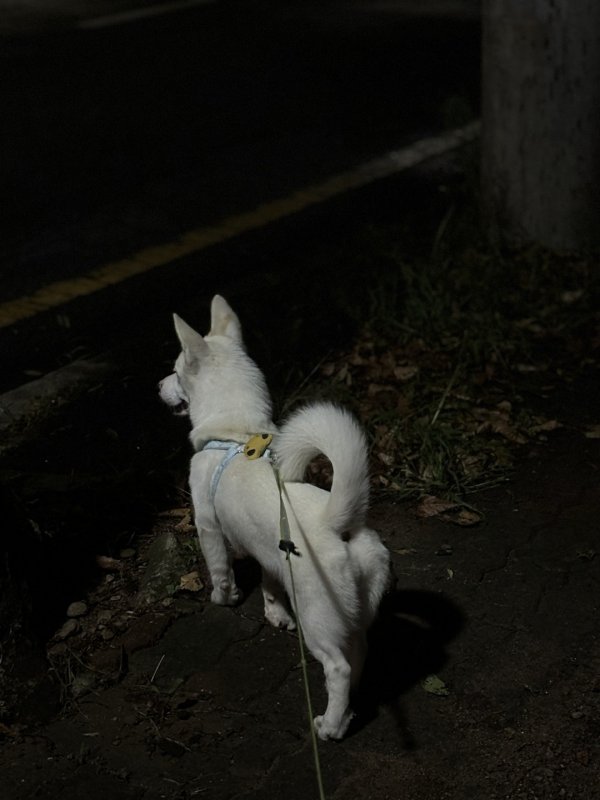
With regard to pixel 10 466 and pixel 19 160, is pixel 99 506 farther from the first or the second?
pixel 19 160

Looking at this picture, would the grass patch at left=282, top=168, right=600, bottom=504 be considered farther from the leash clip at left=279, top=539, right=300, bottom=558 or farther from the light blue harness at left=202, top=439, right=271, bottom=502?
the leash clip at left=279, top=539, right=300, bottom=558

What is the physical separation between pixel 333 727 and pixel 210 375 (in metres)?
1.38

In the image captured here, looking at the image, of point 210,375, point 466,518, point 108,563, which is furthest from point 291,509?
point 466,518

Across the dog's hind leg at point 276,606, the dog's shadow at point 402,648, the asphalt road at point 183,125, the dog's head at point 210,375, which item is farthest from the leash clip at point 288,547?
the asphalt road at point 183,125

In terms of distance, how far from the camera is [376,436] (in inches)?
208

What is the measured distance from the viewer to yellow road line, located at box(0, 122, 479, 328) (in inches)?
257

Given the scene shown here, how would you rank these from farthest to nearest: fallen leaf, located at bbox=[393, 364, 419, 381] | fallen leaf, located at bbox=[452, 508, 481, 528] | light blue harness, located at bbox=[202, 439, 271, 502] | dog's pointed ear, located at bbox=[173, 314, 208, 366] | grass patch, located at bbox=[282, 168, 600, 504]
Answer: fallen leaf, located at bbox=[393, 364, 419, 381] → grass patch, located at bbox=[282, 168, 600, 504] → fallen leaf, located at bbox=[452, 508, 481, 528] → dog's pointed ear, located at bbox=[173, 314, 208, 366] → light blue harness, located at bbox=[202, 439, 271, 502]

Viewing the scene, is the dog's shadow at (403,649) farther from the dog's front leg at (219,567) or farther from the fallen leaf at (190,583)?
the fallen leaf at (190,583)

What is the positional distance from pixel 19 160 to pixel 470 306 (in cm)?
435

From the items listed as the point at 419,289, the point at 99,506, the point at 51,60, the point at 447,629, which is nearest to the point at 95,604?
the point at 99,506

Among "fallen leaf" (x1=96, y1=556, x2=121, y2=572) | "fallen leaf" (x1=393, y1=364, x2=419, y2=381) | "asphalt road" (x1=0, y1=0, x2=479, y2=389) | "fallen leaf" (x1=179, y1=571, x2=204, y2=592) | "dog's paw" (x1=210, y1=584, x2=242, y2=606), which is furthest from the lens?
"asphalt road" (x1=0, y1=0, x2=479, y2=389)

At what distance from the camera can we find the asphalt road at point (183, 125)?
676 cm

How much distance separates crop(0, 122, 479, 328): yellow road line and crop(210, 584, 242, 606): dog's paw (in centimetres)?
266

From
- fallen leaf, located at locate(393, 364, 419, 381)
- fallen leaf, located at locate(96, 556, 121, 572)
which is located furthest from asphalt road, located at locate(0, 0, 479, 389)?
fallen leaf, located at locate(96, 556, 121, 572)
